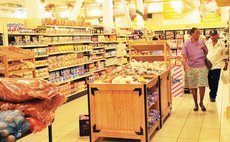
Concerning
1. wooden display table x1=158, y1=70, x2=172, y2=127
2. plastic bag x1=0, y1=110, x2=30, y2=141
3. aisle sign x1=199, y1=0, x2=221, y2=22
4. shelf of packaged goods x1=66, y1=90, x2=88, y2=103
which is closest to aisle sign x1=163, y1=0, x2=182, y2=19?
aisle sign x1=199, y1=0, x2=221, y2=22

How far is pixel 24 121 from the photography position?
2330 mm

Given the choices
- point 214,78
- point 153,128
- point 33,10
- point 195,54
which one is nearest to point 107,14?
point 33,10

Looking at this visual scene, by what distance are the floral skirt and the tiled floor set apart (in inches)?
24.7

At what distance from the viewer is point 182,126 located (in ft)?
18.5

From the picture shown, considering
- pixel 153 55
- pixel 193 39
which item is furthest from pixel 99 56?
pixel 193 39

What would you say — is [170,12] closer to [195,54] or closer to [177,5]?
[177,5]

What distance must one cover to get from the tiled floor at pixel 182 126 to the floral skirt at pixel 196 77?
0.63 metres

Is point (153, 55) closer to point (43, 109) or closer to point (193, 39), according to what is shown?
point (193, 39)

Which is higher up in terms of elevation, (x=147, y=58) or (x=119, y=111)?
(x=147, y=58)

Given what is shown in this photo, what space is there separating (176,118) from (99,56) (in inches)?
202

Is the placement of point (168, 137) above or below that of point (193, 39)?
below

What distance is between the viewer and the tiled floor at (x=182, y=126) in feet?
16.7

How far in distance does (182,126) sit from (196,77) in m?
1.28

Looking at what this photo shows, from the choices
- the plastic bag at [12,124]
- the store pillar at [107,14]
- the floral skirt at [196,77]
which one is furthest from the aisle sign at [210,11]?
the plastic bag at [12,124]
